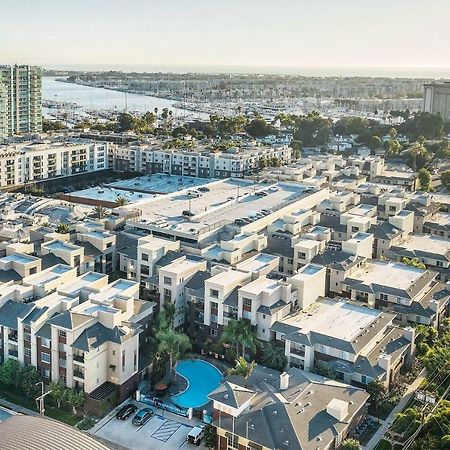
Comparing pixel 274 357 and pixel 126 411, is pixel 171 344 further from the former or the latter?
pixel 274 357

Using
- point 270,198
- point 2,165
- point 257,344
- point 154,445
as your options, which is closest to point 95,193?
point 2,165

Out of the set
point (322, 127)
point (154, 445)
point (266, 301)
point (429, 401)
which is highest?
point (322, 127)

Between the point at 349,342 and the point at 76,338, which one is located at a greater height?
the point at 76,338

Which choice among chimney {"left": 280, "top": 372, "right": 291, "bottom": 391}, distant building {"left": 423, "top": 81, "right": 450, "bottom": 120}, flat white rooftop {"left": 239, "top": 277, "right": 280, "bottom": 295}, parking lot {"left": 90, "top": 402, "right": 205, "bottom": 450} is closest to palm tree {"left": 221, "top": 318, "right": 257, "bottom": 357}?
flat white rooftop {"left": 239, "top": 277, "right": 280, "bottom": 295}

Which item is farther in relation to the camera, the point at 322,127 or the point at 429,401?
the point at 322,127

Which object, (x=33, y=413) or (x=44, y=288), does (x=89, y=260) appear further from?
(x=33, y=413)

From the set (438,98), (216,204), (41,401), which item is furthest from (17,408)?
(438,98)
